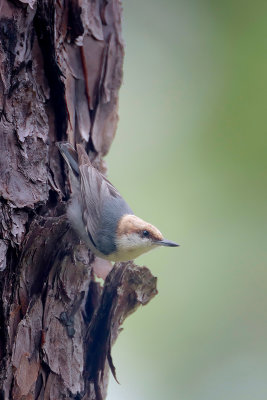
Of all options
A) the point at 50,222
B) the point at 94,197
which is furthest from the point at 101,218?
the point at 50,222

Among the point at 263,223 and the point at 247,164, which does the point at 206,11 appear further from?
the point at 263,223

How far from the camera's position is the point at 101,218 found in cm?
299

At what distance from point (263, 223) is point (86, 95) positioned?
146 cm

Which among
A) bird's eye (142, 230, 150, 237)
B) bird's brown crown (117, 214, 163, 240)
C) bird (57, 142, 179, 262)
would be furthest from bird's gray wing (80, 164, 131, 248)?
bird's eye (142, 230, 150, 237)

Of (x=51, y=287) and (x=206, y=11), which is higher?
(x=206, y=11)

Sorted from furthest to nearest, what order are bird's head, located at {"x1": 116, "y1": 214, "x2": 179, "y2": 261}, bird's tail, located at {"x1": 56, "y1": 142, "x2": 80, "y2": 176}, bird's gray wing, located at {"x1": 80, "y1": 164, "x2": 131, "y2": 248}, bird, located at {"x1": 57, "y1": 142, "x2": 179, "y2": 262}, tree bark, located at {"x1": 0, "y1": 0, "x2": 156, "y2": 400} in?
1. bird's head, located at {"x1": 116, "y1": 214, "x2": 179, "y2": 261}
2. bird's gray wing, located at {"x1": 80, "y1": 164, "x2": 131, "y2": 248}
3. bird, located at {"x1": 57, "y1": 142, "x2": 179, "y2": 262}
4. bird's tail, located at {"x1": 56, "y1": 142, "x2": 80, "y2": 176}
5. tree bark, located at {"x1": 0, "y1": 0, "x2": 156, "y2": 400}

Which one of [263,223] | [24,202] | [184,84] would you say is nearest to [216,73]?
[184,84]

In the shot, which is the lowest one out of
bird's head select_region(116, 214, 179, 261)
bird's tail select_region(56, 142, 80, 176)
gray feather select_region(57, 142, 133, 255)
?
bird's head select_region(116, 214, 179, 261)

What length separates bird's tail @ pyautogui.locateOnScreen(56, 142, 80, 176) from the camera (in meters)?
2.41

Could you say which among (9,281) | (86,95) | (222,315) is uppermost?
(86,95)

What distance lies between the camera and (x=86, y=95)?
260 centimetres

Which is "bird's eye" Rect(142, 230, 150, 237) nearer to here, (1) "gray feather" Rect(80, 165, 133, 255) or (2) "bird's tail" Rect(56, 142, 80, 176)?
(1) "gray feather" Rect(80, 165, 133, 255)

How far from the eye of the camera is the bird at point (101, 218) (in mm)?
2549

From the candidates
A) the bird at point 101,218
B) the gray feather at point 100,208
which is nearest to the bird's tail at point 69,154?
the bird at point 101,218
